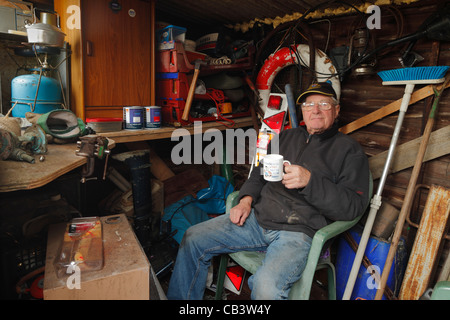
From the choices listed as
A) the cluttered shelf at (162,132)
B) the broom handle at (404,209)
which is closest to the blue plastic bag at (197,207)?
the cluttered shelf at (162,132)

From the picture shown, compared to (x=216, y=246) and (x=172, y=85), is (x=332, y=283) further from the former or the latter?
(x=172, y=85)

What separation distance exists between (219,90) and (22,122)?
1734mm

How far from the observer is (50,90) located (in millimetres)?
1963

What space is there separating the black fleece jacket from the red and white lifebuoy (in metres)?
0.84

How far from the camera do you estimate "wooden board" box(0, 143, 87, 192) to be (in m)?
1.00

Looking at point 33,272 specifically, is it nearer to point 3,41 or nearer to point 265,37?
point 3,41

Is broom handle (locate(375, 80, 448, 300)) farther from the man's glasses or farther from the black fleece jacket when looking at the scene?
the man's glasses

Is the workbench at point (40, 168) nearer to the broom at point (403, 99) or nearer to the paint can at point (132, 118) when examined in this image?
the paint can at point (132, 118)

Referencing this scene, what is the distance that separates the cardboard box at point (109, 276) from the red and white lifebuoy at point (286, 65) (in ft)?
6.59

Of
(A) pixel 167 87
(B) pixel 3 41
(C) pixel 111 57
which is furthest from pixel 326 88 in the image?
(B) pixel 3 41

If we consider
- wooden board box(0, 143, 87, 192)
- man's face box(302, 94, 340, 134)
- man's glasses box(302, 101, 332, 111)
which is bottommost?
wooden board box(0, 143, 87, 192)

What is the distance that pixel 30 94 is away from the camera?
1.88m

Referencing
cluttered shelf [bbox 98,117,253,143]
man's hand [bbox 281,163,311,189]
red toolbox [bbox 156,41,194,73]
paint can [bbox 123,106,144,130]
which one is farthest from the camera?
red toolbox [bbox 156,41,194,73]

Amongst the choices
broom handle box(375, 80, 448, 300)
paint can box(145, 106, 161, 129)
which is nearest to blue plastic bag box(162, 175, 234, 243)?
paint can box(145, 106, 161, 129)
